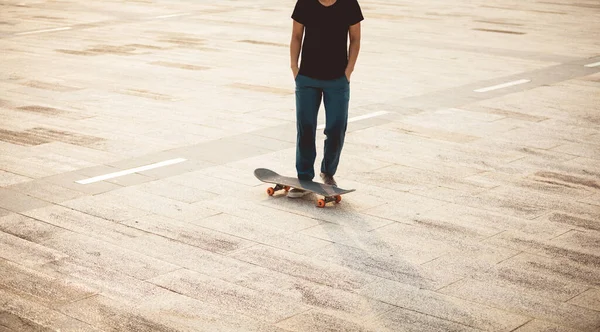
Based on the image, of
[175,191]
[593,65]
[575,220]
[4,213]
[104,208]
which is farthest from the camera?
[593,65]

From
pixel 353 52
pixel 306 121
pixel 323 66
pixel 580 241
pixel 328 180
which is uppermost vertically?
pixel 353 52

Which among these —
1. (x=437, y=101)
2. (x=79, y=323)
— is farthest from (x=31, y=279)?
(x=437, y=101)

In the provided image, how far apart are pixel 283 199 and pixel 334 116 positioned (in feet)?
3.11

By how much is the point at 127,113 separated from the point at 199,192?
153 inches

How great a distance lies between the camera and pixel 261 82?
14516mm

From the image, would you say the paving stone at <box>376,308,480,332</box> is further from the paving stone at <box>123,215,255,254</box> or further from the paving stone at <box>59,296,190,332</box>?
the paving stone at <box>123,215,255,254</box>

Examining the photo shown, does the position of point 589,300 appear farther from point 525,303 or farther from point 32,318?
point 32,318

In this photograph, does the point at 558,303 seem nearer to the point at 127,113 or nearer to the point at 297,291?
the point at 297,291

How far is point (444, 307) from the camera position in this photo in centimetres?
608

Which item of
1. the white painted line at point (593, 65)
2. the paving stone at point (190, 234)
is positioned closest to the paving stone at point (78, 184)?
the paving stone at point (190, 234)

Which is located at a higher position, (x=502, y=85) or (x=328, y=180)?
(x=328, y=180)

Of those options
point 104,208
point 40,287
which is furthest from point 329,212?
point 40,287

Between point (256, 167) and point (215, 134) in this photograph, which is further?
point (215, 134)

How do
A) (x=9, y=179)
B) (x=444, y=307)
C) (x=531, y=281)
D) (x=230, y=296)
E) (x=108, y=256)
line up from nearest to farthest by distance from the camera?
(x=444, y=307)
(x=230, y=296)
(x=531, y=281)
(x=108, y=256)
(x=9, y=179)
